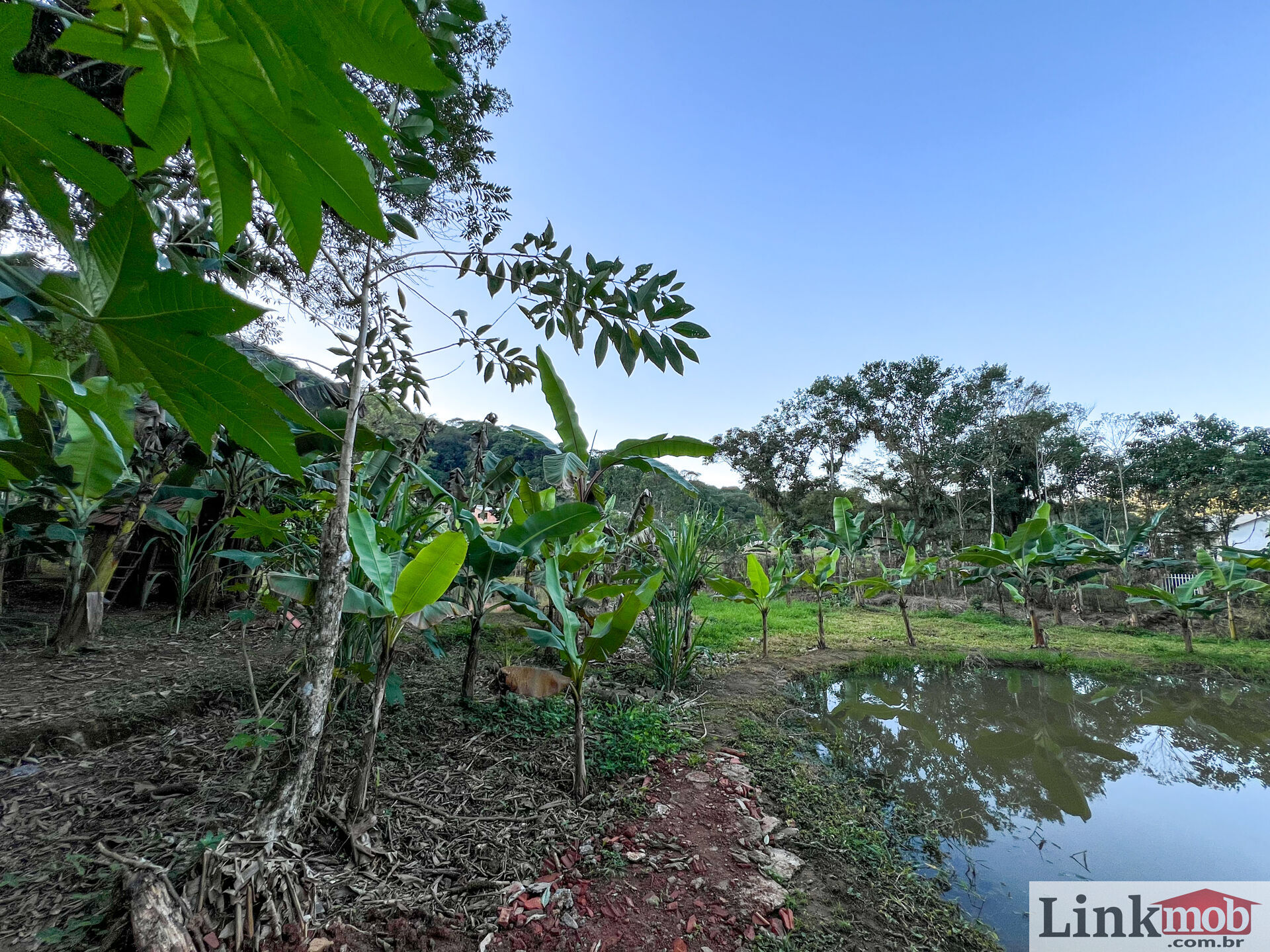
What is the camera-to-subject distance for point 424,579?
1689mm

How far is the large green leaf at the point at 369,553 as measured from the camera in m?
1.74

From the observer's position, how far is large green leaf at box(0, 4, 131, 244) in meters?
0.49

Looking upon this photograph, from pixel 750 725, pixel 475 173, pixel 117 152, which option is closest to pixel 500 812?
pixel 750 725

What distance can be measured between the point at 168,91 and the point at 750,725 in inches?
138

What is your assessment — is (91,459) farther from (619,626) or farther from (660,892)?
(660,892)

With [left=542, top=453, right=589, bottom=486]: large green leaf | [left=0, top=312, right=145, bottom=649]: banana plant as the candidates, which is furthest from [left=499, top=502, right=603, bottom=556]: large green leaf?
[left=0, top=312, right=145, bottom=649]: banana plant

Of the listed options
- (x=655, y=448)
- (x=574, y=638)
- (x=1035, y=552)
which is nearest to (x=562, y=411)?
(x=655, y=448)

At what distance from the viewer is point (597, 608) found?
6.16 metres

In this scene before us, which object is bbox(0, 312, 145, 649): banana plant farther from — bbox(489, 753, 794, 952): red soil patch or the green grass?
the green grass

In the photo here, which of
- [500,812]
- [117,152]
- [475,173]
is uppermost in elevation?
[117,152]

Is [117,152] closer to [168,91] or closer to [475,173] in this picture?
[475,173]

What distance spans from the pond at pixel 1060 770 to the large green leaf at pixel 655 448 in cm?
210

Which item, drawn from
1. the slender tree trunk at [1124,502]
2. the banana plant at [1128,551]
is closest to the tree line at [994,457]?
the slender tree trunk at [1124,502]

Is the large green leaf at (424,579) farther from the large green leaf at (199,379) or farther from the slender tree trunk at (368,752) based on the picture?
the large green leaf at (199,379)
